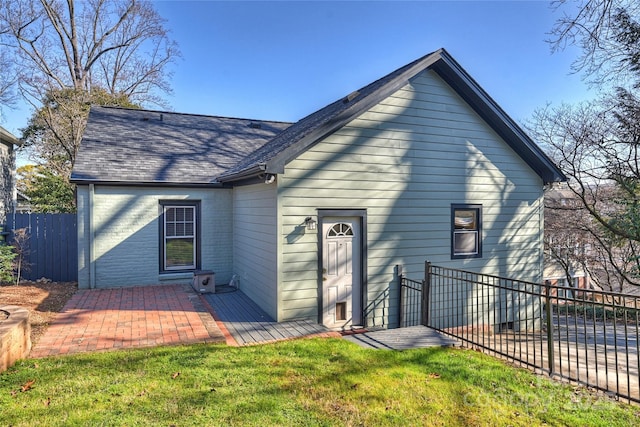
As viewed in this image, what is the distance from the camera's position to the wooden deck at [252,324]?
19.7 ft

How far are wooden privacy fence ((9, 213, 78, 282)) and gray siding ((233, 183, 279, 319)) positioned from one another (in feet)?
15.8

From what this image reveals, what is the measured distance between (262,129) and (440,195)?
8840mm

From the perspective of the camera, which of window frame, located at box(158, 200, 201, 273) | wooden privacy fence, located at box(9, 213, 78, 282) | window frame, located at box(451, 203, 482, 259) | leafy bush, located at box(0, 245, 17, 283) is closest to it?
leafy bush, located at box(0, 245, 17, 283)

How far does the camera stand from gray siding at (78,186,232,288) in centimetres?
917

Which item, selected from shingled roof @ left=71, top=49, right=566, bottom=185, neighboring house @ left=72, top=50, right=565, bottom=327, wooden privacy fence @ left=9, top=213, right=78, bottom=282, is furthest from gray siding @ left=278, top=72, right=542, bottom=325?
wooden privacy fence @ left=9, top=213, right=78, bottom=282

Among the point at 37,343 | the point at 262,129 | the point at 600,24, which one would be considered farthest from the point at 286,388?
the point at 262,129

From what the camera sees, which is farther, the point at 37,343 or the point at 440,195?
the point at 440,195

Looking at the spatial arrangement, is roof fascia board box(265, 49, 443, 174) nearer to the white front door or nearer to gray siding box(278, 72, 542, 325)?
gray siding box(278, 72, 542, 325)

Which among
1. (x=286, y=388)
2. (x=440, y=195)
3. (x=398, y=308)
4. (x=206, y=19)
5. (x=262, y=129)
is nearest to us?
(x=286, y=388)

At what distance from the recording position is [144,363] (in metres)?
4.68

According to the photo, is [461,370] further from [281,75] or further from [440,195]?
[281,75]

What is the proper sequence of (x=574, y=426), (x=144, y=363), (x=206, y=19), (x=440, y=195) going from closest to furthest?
1. (x=574, y=426)
2. (x=144, y=363)
3. (x=440, y=195)
4. (x=206, y=19)

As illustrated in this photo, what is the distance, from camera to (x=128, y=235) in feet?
31.4

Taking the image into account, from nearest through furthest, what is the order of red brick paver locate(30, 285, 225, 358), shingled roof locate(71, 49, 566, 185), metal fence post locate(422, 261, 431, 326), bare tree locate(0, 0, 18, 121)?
red brick paver locate(30, 285, 225, 358)
metal fence post locate(422, 261, 431, 326)
shingled roof locate(71, 49, 566, 185)
bare tree locate(0, 0, 18, 121)
